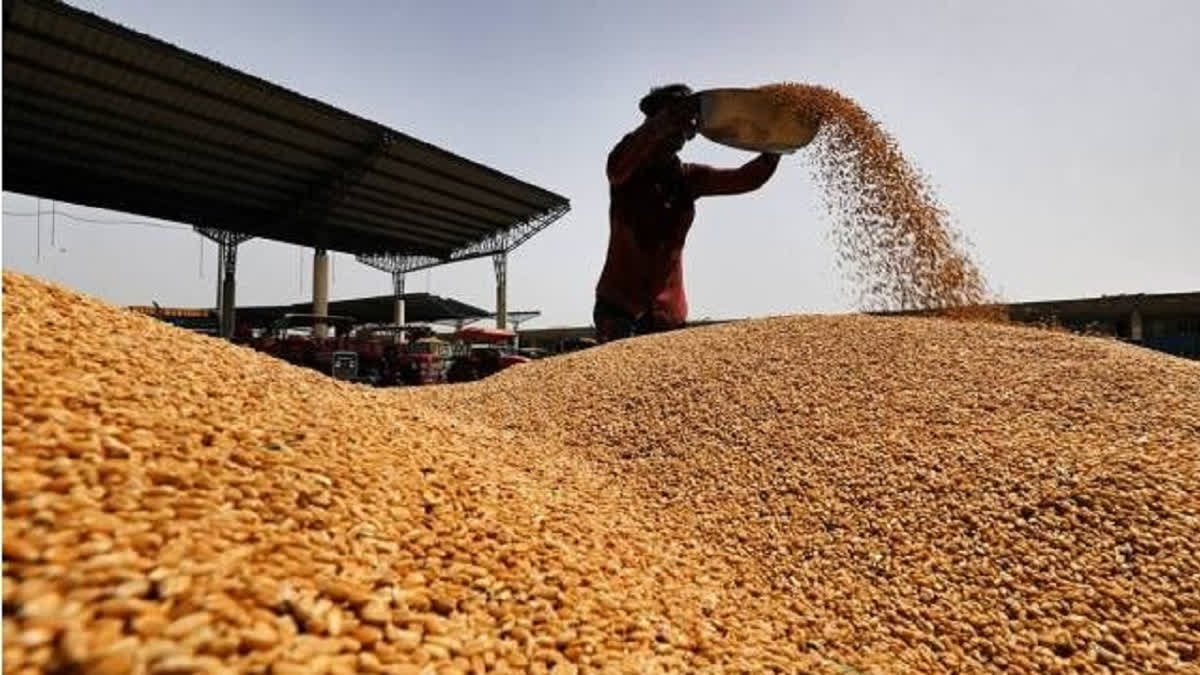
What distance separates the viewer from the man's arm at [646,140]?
901 cm

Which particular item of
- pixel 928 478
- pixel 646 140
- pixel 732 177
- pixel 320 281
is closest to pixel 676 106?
pixel 646 140

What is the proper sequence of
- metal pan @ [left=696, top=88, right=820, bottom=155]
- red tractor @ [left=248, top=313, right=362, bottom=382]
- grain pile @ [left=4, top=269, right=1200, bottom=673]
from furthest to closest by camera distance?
red tractor @ [left=248, top=313, right=362, bottom=382], metal pan @ [left=696, top=88, right=820, bottom=155], grain pile @ [left=4, top=269, right=1200, bottom=673]

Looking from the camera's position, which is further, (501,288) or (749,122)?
(501,288)

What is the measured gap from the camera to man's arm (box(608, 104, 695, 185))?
9.01m

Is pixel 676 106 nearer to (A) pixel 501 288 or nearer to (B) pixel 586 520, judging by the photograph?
(B) pixel 586 520

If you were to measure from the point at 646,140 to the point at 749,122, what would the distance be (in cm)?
129

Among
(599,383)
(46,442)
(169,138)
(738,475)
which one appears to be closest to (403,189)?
(169,138)

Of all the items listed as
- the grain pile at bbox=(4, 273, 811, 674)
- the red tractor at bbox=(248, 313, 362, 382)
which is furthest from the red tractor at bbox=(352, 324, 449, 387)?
the grain pile at bbox=(4, 273, 811, 674)

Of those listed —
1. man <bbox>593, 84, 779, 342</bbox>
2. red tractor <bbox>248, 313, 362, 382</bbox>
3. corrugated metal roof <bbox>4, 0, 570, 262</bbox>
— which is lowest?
red tractor <bbox>248, 313, 362, 382</bbox>

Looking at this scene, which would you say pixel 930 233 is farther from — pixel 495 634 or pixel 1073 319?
pixel 1073 319

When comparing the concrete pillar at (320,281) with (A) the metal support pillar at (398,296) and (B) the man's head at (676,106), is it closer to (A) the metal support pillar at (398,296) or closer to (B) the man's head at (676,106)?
(A) the metal support pillar at (398,296)

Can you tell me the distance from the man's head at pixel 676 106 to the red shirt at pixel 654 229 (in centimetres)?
70

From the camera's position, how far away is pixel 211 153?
72.0 ft

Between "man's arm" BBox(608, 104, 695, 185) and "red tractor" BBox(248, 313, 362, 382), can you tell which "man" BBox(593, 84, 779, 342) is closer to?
"man's arm" BBox(608, 104, 695, 185)
